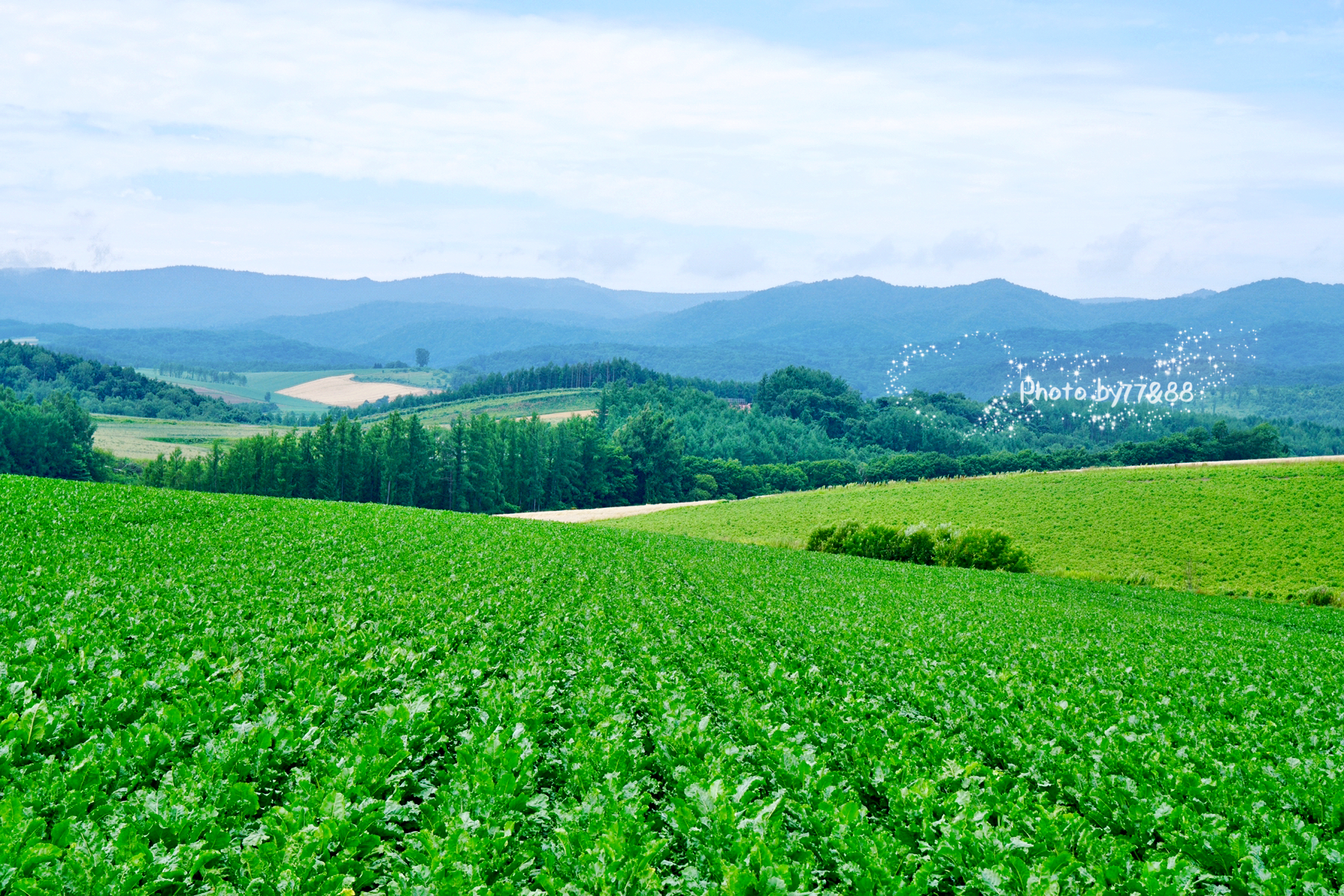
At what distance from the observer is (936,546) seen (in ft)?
208

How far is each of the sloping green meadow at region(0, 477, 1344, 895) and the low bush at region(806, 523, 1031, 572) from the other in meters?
37.7

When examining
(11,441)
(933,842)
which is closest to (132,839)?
(933,842)

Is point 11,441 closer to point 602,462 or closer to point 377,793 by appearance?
point 602,462

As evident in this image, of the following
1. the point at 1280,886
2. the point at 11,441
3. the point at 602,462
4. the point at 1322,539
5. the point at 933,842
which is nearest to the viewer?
the point at 1280,886

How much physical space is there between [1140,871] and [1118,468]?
98.2 meters

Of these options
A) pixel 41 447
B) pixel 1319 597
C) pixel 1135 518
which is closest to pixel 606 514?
pixel 1135 518

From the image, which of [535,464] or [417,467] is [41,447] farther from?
[535,464]

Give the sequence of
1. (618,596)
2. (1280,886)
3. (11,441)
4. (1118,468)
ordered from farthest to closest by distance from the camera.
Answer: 1. (11,441)
2. (1118,468)
3. (618,596)
4. (1280,886)

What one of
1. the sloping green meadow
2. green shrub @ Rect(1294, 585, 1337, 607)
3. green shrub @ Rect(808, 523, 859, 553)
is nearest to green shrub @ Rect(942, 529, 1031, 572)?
green shrub @ Rect(808, 523, 859, 553)

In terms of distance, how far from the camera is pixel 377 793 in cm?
958

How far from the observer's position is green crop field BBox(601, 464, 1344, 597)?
60938mm

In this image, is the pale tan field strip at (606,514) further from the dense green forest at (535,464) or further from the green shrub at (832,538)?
the green shrub at (832,538)

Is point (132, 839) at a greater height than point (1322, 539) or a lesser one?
greater

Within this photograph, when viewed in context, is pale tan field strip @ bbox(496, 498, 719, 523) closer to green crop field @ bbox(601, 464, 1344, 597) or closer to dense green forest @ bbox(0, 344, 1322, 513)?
green crop field @ bbox(601, 464, 1344, 597)
